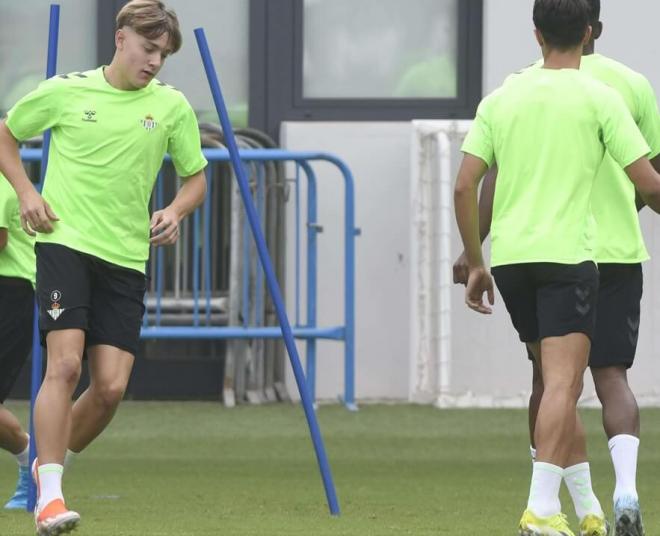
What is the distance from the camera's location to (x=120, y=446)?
369 inches

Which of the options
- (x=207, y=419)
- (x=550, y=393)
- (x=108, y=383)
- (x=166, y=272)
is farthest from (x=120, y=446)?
(x=550, y=393)

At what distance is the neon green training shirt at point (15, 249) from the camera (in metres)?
6.96

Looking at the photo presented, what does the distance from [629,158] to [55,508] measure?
1.92 meters

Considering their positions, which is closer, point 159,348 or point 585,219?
point 585,219

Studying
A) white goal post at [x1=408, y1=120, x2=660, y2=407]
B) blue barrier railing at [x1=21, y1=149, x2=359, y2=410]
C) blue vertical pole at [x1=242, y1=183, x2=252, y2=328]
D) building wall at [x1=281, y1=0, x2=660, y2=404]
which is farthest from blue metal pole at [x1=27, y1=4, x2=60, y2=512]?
building wall at [x1=281, y1=0, x2=660, y2=404]

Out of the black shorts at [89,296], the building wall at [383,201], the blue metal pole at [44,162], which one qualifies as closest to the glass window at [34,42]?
the building wall at [383,201]

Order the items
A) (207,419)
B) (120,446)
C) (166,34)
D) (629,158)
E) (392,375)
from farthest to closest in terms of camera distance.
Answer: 1. (392,375)
2. (207,419)
3. (120,446)
4. (166,34)
5. (629,158)

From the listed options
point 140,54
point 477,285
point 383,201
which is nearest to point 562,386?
point 477,285

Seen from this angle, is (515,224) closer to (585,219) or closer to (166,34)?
(585,219)

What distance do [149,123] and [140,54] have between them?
221 mm

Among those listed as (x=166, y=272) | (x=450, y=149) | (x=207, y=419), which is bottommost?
(x=207, y=419)

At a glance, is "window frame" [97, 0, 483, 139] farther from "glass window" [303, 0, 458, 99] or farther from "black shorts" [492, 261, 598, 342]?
"black shorts" [492, 261, 598, 342]

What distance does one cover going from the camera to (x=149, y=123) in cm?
609

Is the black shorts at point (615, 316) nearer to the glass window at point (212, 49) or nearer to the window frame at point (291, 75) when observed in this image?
the window frame at point (291, 75)
